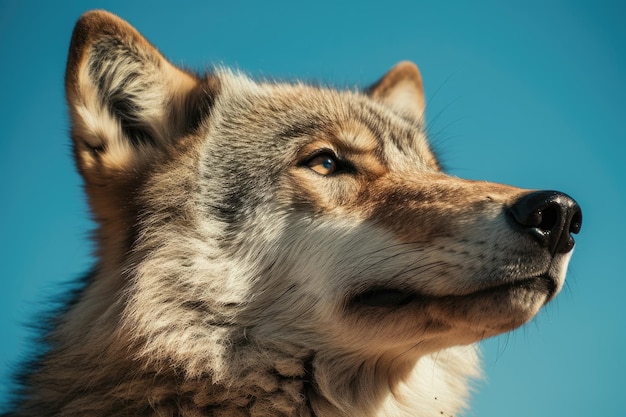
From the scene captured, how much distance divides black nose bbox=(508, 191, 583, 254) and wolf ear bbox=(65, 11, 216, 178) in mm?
2640

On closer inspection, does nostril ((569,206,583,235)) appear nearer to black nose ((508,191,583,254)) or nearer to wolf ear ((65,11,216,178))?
black nose ((508,191,583,254))

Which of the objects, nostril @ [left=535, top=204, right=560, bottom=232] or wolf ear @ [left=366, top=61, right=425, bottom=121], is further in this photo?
wolf ear @ [left=366, top=61, right=425, bottom=121]

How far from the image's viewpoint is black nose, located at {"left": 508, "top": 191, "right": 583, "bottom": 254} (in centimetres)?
363

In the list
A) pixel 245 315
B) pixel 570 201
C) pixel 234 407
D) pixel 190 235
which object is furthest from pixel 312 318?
pixel 570 201

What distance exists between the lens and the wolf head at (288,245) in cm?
376

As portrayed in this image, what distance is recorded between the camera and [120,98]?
15.9 ft

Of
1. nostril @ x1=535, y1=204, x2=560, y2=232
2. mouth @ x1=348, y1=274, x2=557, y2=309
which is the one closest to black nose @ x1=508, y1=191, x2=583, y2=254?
nostril @ x1=535, y1=204, x2=560, y2=232

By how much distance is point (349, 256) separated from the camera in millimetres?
4172

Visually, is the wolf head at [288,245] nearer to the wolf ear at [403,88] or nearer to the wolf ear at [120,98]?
the wolf ear at [120,98]

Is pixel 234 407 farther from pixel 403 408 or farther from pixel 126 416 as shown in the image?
pixel 403 408

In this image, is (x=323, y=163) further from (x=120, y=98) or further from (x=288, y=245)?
(x=120, y=98)

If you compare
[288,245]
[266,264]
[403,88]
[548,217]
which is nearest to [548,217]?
[548,217]

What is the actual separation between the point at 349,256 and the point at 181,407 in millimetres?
1396

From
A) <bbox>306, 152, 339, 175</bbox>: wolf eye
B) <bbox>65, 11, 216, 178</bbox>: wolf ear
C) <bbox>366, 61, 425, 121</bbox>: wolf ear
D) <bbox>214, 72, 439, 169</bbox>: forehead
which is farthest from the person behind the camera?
<bbox>366, 61, 425, 121</bbox>: wolf ear
